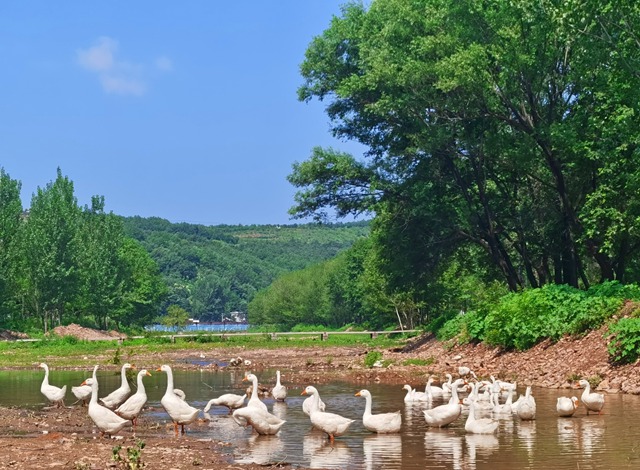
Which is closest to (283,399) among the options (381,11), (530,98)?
(530,98)

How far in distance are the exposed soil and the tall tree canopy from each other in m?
6.36

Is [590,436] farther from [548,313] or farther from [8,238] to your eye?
[8,238]

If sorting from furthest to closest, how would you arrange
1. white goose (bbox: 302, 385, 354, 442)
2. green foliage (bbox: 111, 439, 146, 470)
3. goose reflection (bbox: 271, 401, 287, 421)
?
goose reflection (bbox: 271, 401, 287, 421) < white goose (bbox: 302, 385, 354, 442) < green foliage (bbox: 111, 439, 146, 470)

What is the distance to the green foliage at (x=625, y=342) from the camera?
86.5 feet

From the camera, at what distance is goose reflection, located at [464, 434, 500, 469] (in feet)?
51.8

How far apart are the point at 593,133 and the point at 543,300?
7947mm

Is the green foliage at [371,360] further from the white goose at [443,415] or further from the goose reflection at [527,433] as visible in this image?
the white goose at [443,415]

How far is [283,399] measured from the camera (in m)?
26.9

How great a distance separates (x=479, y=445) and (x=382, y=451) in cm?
180

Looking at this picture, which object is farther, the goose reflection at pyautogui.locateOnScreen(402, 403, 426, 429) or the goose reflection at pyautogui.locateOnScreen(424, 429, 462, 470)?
the goose reflection at pyautogui.locateOnScreen(402, 403, 426, 429)

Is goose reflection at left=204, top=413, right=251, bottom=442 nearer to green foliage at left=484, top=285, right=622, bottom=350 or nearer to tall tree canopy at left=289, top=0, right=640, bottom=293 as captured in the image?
green foliage at left=484, top=285, right=622, bottom=350

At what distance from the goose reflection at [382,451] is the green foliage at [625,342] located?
1026 centimetres

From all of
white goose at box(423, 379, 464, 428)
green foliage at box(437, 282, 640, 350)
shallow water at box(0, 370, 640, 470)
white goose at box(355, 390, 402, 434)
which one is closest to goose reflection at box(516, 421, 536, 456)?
shallow water at box(0, 370, 640, 470)

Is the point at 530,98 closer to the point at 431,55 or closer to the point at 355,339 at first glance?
the point at 431,55
